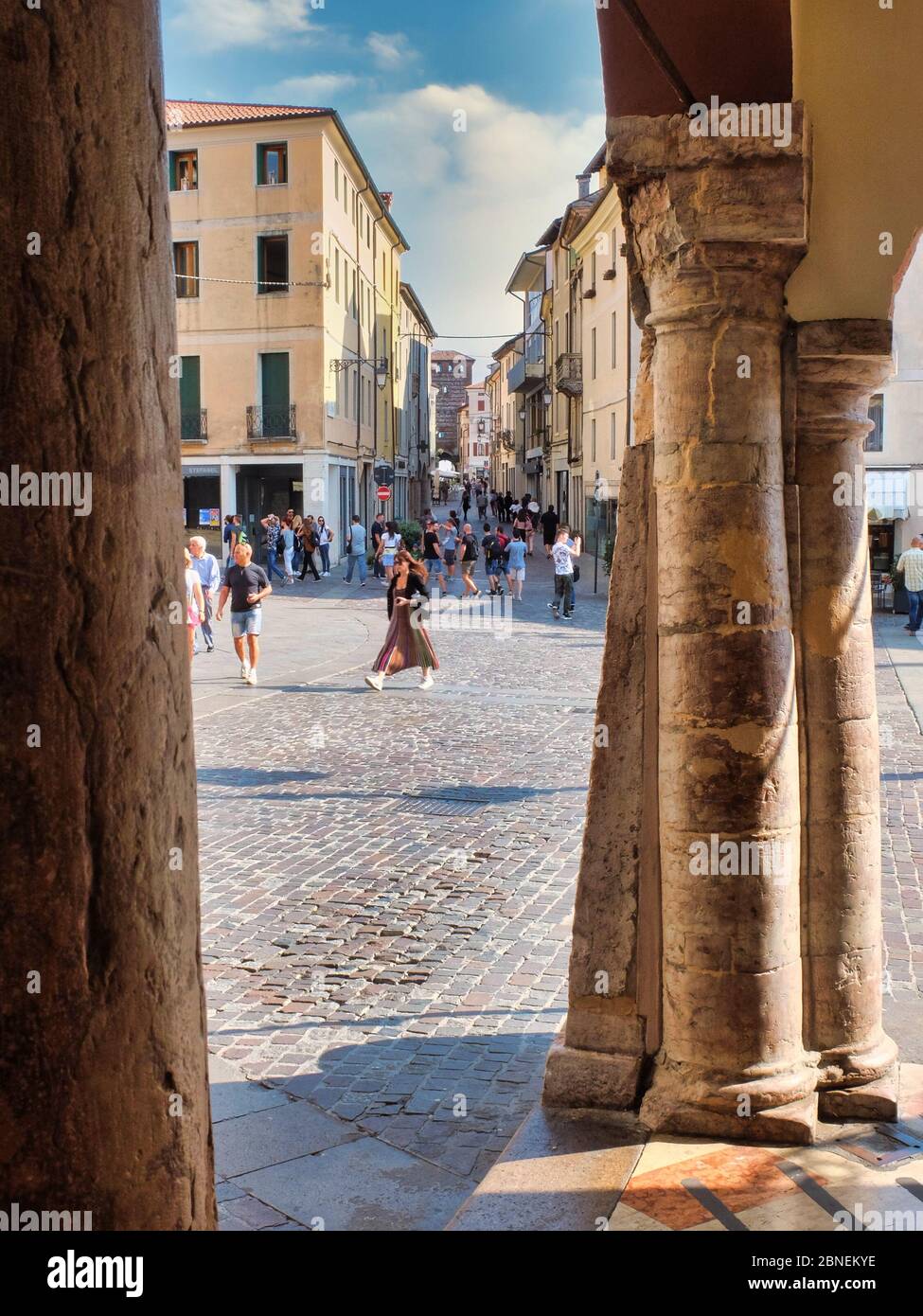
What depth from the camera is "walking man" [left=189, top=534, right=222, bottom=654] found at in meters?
16.3

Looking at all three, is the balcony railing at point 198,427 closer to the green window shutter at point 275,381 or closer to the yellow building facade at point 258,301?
the yellow building facade at point 258,301

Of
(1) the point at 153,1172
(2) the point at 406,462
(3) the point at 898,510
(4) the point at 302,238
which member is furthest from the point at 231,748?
(2) the point at 406,462

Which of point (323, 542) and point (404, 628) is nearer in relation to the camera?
point (404, 628)

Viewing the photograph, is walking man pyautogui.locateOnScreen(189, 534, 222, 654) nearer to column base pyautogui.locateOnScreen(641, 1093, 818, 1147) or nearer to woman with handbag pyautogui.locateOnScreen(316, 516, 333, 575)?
column base pyautogui.locateOnScreen(641, 1093, 818, 1147)

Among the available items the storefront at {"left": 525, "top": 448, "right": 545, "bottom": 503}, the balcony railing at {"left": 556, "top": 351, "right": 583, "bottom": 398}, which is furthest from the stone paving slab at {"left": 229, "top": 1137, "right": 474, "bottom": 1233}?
the storefront at {"left": 525, "top": 448, "right": 545, "bottom": 503}

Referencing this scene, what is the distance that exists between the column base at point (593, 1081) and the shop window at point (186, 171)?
1384 inches

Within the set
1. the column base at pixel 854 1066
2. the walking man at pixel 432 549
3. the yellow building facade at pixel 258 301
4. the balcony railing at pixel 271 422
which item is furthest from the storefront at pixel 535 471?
the column base at pixel 854 1066

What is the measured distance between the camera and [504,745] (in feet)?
37.3

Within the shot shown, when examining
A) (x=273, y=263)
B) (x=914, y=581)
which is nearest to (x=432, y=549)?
(x=914, y=581)

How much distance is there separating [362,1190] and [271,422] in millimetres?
33797

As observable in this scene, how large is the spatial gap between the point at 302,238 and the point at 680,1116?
34.3 m

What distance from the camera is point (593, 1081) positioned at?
432cm

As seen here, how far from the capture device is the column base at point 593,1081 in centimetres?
430

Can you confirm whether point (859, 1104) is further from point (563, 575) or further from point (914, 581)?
point (563, 575)
